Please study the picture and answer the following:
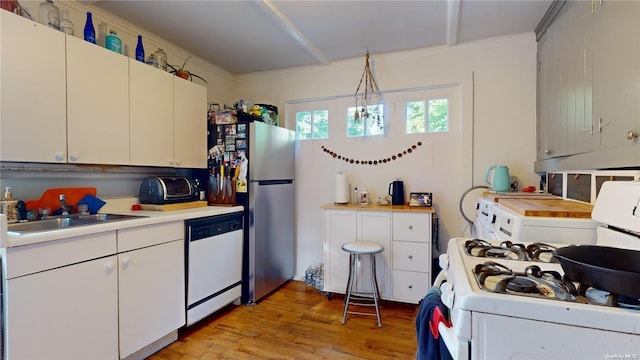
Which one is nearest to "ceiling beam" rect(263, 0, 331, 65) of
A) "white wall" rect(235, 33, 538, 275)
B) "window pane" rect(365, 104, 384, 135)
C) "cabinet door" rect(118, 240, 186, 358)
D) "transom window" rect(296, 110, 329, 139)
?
"white wall" rect(235, 33, 538, 275)

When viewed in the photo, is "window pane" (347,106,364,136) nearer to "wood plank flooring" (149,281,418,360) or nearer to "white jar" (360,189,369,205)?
"white jar" (360,189,369,205)

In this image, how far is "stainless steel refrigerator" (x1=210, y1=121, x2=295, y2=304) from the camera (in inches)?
107

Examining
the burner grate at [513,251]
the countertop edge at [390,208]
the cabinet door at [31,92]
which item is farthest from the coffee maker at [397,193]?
the cabinet door at [31,92]

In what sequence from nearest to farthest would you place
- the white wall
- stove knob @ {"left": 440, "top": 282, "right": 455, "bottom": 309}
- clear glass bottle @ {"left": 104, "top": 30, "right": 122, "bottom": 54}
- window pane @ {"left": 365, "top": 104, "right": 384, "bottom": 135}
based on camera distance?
stove knob @ {"left": 440, "top": 282, "right": 455, "bottom": 309} → clear glass bottle @ {"left": 104, "top": 30, "right": 122, "bottom": 54} → the white wall → window pane @ {"left": 365, "top": 104, "right": 384, "bottom": 135}

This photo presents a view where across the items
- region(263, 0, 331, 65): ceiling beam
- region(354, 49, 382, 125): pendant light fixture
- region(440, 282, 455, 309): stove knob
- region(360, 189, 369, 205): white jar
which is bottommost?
region(440, 282, 455, 309): stove knob

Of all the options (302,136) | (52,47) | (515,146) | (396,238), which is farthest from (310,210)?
(52,47)

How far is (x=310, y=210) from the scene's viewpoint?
3418mm

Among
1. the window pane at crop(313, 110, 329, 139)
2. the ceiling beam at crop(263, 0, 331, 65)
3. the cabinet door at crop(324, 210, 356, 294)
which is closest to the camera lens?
the ceiling beam at crop(263, 0, 331, 65)

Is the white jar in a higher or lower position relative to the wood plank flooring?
higher

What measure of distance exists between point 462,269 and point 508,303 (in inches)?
9.3

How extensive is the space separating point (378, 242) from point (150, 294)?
5.89ft

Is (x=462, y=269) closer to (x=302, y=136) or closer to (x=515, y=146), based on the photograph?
(x=515, y=146)

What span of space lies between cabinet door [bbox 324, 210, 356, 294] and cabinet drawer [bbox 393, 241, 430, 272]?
1.34 ft

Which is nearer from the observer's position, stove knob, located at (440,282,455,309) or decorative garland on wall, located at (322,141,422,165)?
stove knob, located at (440,282,455,309)
